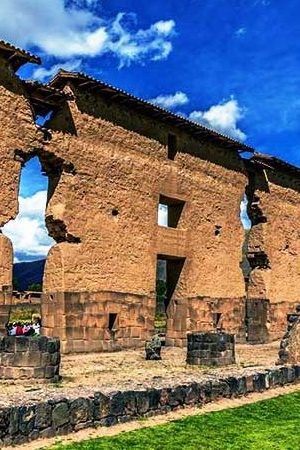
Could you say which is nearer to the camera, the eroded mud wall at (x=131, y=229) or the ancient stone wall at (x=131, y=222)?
the ancient stone wall at (x=131, y=222)

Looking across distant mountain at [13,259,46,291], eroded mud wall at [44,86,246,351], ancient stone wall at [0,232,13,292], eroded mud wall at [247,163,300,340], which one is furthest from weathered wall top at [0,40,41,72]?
distant mountain at [13,259,46,291]

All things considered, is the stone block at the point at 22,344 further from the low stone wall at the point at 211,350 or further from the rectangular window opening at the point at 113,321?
the rectangular window opening at the point at 113,321

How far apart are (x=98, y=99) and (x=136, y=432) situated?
1329cm

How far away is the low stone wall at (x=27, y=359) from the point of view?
11.9 meters

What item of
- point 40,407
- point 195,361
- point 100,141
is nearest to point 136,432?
point 40,407

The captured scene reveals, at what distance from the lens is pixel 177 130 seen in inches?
865

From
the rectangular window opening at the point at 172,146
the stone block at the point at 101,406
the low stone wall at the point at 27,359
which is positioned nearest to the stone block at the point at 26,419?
the stone block at the point at 101,406

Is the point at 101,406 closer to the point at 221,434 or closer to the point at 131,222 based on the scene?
the point at 221,434

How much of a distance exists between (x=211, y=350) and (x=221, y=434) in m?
7.33

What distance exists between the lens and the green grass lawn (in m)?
7.33

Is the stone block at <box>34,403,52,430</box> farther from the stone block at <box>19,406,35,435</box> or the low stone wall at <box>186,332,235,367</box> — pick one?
the low stone wall at <box>186,332,235,367</box>

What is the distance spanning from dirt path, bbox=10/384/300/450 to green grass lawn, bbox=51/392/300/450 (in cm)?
21

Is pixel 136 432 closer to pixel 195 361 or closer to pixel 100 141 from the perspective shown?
pixel 195 361

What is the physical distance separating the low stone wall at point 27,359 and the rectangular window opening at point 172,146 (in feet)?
37.8
